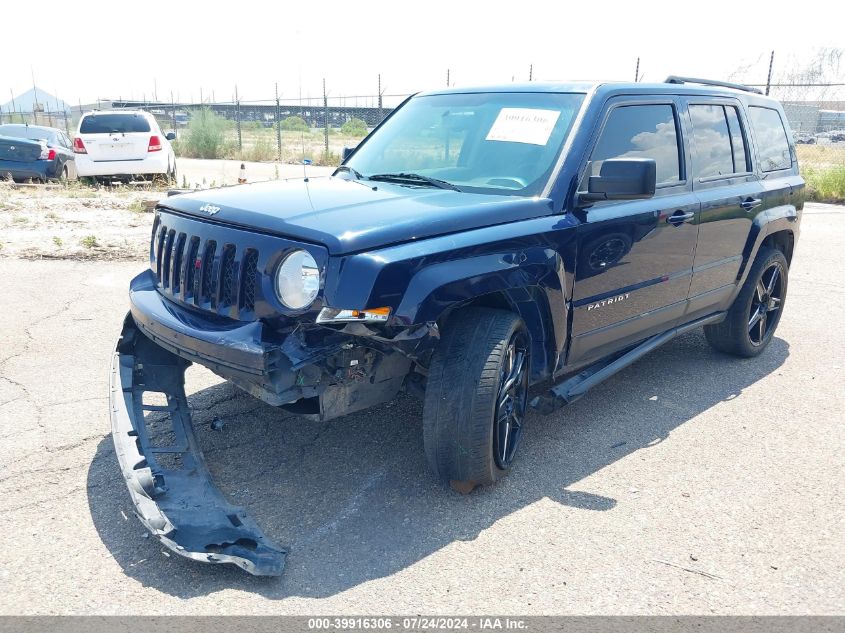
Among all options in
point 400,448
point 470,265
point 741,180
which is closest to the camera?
point 470,265

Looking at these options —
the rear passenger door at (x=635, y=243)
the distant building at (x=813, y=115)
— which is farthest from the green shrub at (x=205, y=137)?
the rear passenger door at (x=635, y=243)

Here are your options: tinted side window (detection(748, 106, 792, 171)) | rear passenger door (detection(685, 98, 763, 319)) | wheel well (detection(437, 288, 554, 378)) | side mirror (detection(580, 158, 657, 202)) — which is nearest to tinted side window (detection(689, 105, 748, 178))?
rear passenger door (detection(685, 98, 763, 319))

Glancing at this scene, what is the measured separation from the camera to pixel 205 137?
2569 cm

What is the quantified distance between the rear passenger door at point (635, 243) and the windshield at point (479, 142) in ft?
0.84

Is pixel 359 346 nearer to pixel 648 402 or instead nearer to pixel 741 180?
pixel 648 402

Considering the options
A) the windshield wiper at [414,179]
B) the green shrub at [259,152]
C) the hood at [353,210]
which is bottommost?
the green shrub at [259,152]

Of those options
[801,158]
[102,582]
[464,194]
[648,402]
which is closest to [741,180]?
[648,402]

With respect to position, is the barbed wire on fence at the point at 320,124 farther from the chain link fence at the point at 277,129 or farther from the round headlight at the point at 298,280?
the round headlight at the point at 298,280

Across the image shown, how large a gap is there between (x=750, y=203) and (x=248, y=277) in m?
3.63

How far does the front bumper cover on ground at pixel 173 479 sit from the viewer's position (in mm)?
2822

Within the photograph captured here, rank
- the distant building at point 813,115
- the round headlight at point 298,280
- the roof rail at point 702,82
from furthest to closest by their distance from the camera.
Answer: the distant building at point 813,115
the roof rail at point 702,82
the round headlight at point 298,280

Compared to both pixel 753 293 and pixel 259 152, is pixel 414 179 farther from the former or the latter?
pixel 259 152

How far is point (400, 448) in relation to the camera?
4.00m

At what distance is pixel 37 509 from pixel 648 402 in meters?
3.51
